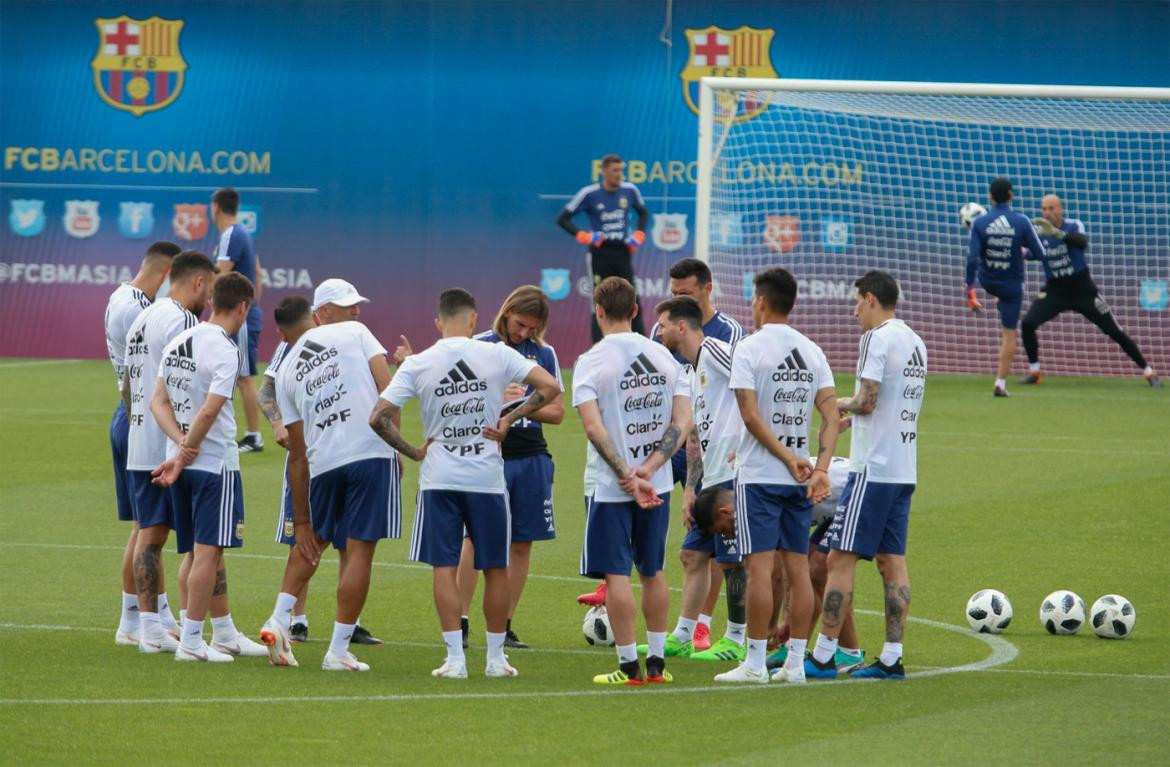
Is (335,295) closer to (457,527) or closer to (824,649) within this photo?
(457,527)

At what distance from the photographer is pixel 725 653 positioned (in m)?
9.62

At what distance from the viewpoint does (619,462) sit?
8688 mm

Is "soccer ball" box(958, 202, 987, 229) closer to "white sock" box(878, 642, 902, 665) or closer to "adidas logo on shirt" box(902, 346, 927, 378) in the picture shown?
"adidas logo on shirt" box(902, 346, 927, 378)

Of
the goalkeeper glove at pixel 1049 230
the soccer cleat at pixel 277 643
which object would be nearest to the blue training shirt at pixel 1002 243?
the goalkeeper glove at pixel 1049 230

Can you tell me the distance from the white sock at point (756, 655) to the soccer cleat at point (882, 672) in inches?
20.4

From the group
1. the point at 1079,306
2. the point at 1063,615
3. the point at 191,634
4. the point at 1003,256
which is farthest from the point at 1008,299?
the point at 191,634

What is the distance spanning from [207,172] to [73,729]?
19691mm

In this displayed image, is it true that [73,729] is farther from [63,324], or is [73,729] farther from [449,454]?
[63,324]

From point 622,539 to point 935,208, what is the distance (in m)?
16.9

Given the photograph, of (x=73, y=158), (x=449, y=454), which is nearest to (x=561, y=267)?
(x=73, y=158)

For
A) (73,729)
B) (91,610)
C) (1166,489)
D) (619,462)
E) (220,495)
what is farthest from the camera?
(1166,489)

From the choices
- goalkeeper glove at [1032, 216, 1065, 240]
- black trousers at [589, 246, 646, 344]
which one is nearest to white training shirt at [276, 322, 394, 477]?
black trousers at [589, 246, 646, 344]

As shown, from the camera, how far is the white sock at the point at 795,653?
8711 millimetres

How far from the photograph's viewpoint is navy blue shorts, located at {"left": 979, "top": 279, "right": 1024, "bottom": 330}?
879 inches
